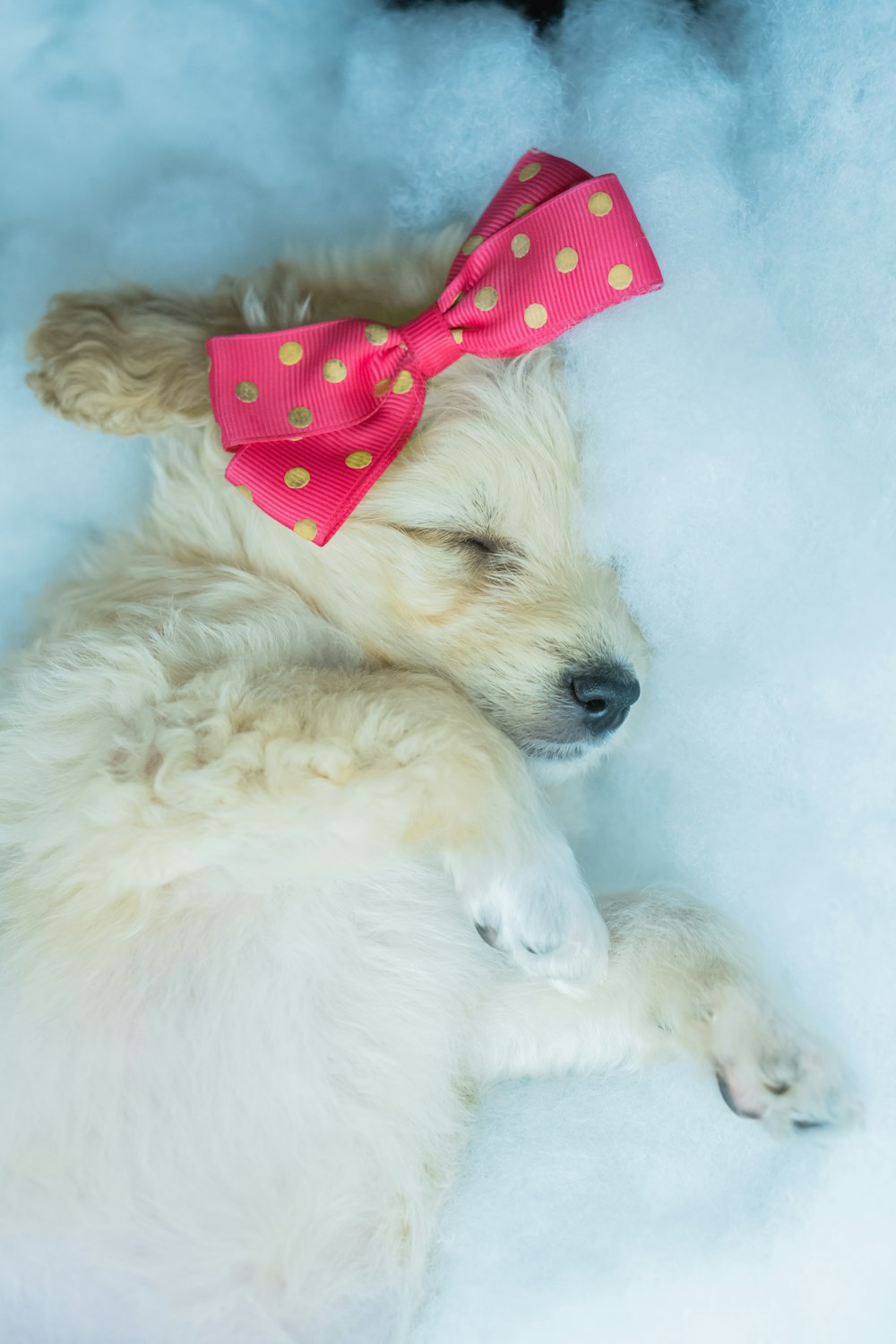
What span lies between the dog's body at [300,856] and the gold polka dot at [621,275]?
24 centimetres

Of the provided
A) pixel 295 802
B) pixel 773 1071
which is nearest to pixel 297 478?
pixel 295 802

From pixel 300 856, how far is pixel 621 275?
38.9 inches

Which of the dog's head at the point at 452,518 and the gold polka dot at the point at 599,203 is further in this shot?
the dog's head at the point at 452,518

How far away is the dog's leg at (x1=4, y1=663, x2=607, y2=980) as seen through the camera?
150 centimetres

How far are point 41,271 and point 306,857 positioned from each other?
1433mm

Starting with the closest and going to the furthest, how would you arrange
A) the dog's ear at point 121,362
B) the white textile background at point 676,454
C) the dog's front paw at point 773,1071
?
the dog's ear at point 121,362 → the dog's front paw at point 773,1071 → the white textile background at point 676,454

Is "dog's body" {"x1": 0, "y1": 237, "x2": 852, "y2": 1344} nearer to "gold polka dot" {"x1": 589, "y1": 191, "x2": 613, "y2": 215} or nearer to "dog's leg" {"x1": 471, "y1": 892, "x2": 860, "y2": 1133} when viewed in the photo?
"dog's leg" {"x1": 471, "y1": 892, "x2": 860, "y2": 1133}

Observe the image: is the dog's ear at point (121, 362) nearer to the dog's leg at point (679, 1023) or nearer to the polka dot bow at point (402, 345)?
the polka dot bow at point (402, 345)

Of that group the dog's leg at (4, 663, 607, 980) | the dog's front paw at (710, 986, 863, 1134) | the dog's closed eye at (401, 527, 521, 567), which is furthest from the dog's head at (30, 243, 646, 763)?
the dog's front paw at (710, 986, 863, 1134)

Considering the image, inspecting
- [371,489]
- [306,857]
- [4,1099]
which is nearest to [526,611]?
[371,489]

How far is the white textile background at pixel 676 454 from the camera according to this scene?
1827 millimetres

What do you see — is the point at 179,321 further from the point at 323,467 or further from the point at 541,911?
the point at 541,911

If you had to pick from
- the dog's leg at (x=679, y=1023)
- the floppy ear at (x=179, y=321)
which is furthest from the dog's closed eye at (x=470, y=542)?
the dog's leg at (x=679, y=1023)

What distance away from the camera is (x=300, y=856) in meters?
1.54
